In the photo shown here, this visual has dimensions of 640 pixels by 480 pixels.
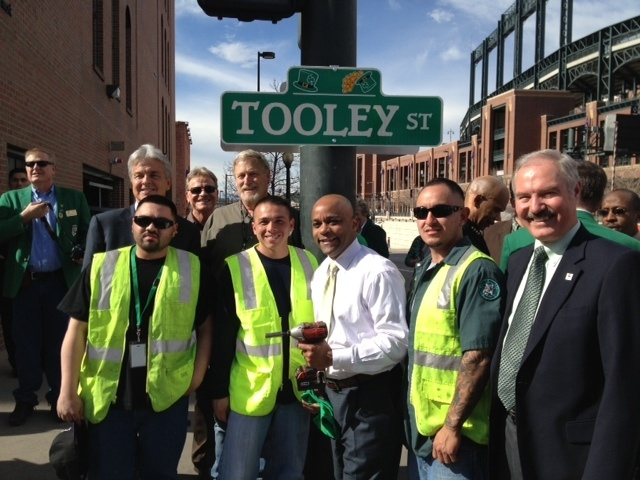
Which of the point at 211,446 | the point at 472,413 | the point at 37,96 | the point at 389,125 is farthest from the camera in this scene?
the point at 37,96

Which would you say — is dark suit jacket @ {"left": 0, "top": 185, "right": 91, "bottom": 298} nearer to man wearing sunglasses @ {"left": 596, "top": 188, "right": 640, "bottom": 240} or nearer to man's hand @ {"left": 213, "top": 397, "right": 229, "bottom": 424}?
man's hand @ {"left": 213, "top": 397, "right": 229, "bottom": 424}

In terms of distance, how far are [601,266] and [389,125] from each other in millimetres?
1436

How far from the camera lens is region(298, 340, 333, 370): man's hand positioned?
229cm

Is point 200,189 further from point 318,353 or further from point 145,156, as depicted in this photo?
point 318,353

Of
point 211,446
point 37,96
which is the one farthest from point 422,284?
point 37,96

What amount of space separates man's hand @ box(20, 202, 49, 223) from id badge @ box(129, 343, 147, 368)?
223 cm

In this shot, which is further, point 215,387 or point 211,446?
point 211,446

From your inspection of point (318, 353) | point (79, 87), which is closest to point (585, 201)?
point (318, 353)

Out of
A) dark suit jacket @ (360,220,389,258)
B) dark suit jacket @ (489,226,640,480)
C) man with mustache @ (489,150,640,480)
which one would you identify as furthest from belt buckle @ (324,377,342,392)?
dark suit jacket @ (360,220,389,258)

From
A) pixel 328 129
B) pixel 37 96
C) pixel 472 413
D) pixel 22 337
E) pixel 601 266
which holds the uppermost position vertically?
pixel 37 96

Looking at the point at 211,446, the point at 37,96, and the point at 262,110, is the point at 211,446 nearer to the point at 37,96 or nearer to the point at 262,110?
the point at 262,110

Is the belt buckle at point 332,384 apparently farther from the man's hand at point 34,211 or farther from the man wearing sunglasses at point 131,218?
the man's hand at point 34,211

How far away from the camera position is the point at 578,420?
5.79ft

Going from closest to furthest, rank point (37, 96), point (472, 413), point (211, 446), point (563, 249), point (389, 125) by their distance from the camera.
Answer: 1. point (563, 249)
2. point (472, 413)
3. point (389, 125)
4. point (211, 446)
5. point (37, 96)
